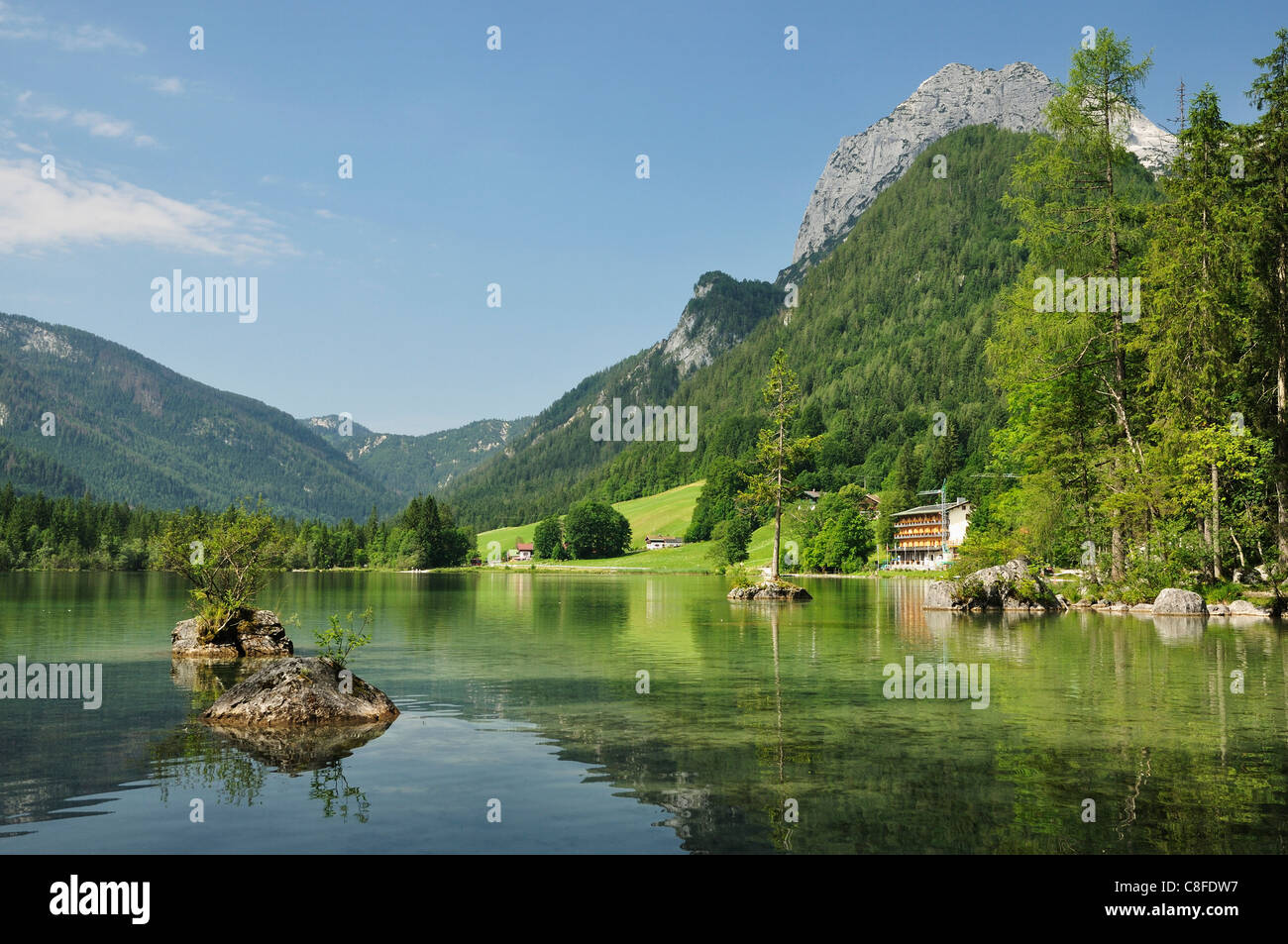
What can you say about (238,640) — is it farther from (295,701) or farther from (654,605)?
(654,605)

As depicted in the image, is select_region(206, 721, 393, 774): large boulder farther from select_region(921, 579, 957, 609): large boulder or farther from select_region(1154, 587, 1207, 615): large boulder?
select_region(921, 579, 957, 609): large boulder

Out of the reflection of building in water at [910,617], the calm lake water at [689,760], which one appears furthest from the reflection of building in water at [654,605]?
the calm lake water at [689,760]

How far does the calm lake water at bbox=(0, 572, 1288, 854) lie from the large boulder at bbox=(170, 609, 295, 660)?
41.3 inches

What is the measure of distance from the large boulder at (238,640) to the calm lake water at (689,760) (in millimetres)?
1049

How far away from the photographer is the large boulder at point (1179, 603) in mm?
47656

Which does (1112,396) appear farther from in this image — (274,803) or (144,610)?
(144,610)

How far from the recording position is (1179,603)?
4797 cm

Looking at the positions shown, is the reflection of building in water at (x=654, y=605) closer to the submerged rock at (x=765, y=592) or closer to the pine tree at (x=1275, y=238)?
the submerged rock at (x=765, y=592)

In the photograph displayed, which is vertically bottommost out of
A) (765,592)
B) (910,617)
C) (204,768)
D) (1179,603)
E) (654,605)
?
(654,605)

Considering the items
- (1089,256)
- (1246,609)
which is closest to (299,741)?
(1246,609)

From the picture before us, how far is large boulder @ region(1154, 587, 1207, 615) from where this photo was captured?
47.7 m

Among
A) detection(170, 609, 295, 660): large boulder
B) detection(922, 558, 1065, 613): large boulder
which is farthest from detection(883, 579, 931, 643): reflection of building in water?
detection(170, 609, 295, 660): large boulder

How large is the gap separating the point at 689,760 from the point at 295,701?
354 inches
